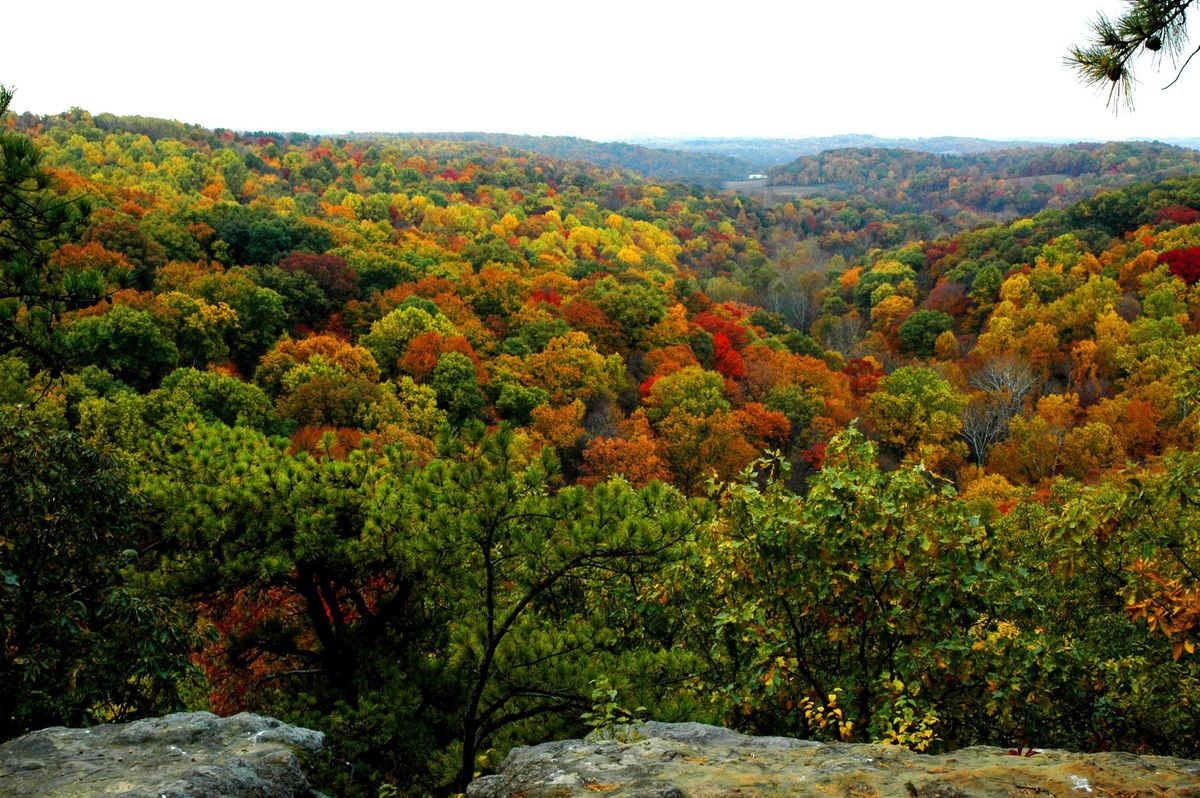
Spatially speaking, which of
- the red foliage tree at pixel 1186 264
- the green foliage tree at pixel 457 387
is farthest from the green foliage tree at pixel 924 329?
the green foliage tree at pixel 457 387

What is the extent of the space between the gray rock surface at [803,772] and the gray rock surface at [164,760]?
1718 millimetres

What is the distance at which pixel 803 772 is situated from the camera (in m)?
5.04

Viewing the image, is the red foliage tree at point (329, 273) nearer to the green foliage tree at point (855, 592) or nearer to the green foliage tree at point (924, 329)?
the green foliage tree at point (924, 329)

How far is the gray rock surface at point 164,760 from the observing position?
522 centimetres

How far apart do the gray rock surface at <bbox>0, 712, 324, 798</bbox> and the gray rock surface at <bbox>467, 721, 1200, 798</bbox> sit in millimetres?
1718

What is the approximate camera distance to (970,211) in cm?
16838

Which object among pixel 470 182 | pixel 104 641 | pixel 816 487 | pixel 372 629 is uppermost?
pixel 470 182

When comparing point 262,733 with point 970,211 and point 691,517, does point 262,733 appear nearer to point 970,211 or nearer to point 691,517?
point 691,517

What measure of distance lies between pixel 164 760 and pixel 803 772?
4.79 meters

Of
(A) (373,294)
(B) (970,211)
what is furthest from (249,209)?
(B) (970,211)

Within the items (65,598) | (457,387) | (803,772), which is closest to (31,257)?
(65,598)

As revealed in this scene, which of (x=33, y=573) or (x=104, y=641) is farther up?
(x=33, y=573)

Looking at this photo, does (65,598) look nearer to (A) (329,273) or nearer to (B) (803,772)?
(B) (803,772)

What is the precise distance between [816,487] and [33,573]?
698 centimetres
